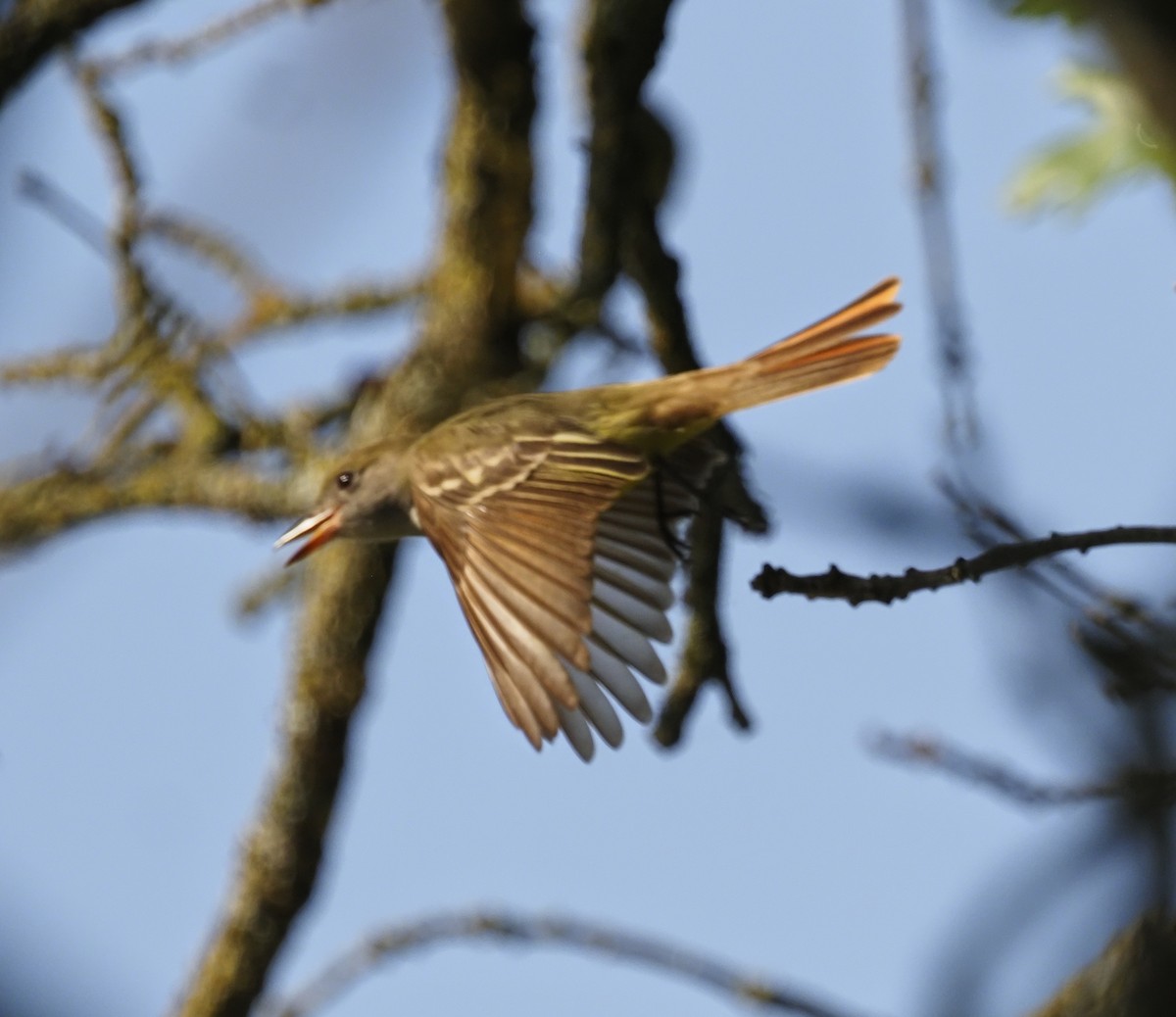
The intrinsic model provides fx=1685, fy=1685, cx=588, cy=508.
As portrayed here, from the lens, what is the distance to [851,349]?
3.87 m

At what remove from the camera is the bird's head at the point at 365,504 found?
4.40 m

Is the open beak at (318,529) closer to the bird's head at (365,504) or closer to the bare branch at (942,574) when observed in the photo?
the bird's head at (365,504)

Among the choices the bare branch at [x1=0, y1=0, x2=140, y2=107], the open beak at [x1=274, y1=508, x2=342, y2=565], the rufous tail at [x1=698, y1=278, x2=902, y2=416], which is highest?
the bare branch at [x1=0, y1=0, x2=140, y2=107]

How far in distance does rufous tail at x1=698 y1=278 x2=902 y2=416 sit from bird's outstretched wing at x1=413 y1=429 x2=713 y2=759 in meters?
0.20

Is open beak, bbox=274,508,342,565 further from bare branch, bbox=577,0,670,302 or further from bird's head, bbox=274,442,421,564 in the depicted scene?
bare branch, bbox=577,0,670,302

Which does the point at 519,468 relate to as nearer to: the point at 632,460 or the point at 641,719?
the point at 632,460

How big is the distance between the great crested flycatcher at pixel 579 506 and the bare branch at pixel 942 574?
1.92ft

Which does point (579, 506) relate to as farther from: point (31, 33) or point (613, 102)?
point (31, 33)

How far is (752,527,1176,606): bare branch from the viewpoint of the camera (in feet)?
7.48

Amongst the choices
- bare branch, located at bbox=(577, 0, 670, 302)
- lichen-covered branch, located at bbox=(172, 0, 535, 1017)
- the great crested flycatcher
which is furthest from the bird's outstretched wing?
lichen-covered branch, located at bbox=(172, 0, 535, 1017)

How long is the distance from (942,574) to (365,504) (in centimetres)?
223

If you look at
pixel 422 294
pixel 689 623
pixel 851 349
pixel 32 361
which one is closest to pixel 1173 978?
pixel 689 623

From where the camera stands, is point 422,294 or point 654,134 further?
point 422,294

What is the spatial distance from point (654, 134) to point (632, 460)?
170cm
